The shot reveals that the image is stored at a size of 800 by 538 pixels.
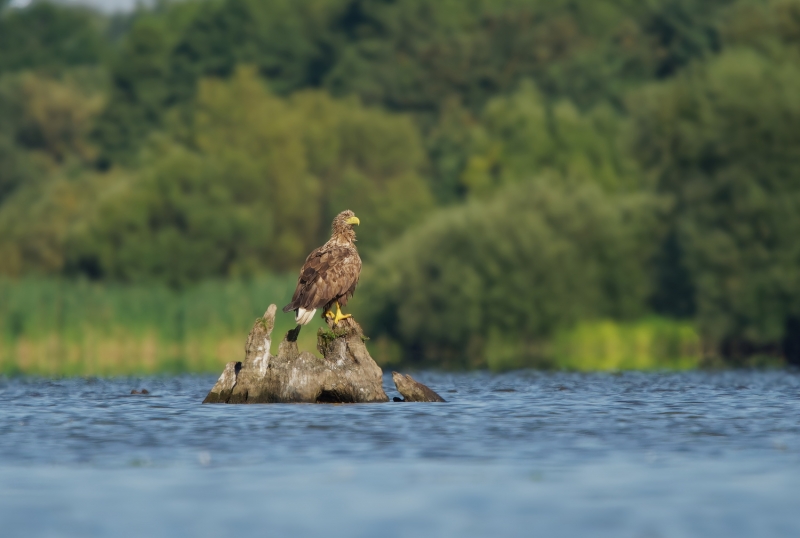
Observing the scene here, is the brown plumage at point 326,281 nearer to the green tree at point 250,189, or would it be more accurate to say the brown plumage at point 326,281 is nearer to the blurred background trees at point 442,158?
the blurred background trees at point 442,158

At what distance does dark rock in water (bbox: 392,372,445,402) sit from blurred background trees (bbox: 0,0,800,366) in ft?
99.0

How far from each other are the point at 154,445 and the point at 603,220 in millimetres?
44829

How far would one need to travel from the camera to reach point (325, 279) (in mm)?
24891

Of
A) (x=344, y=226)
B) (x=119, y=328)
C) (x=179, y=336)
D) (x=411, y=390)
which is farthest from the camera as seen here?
(x=179, y=336)

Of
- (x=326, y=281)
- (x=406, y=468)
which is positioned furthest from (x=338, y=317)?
(x=406, y=468)

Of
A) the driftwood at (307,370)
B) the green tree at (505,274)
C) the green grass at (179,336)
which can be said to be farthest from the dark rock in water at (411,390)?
the green tree at (505,274)

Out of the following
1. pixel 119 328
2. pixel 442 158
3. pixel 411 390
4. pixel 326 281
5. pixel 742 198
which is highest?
pixel 442 158

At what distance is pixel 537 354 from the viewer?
205 feet

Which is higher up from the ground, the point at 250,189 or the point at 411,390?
the point at 250,189

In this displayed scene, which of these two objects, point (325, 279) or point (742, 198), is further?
point (742, 198)

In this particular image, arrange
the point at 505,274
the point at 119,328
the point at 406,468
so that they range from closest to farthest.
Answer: the point at 406,468 < the point at 119,328 < the point at 505,274

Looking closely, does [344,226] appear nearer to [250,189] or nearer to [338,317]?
[338,317]

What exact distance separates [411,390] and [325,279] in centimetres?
304

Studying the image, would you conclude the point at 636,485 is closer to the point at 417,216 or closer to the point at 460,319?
the point at 460,319
